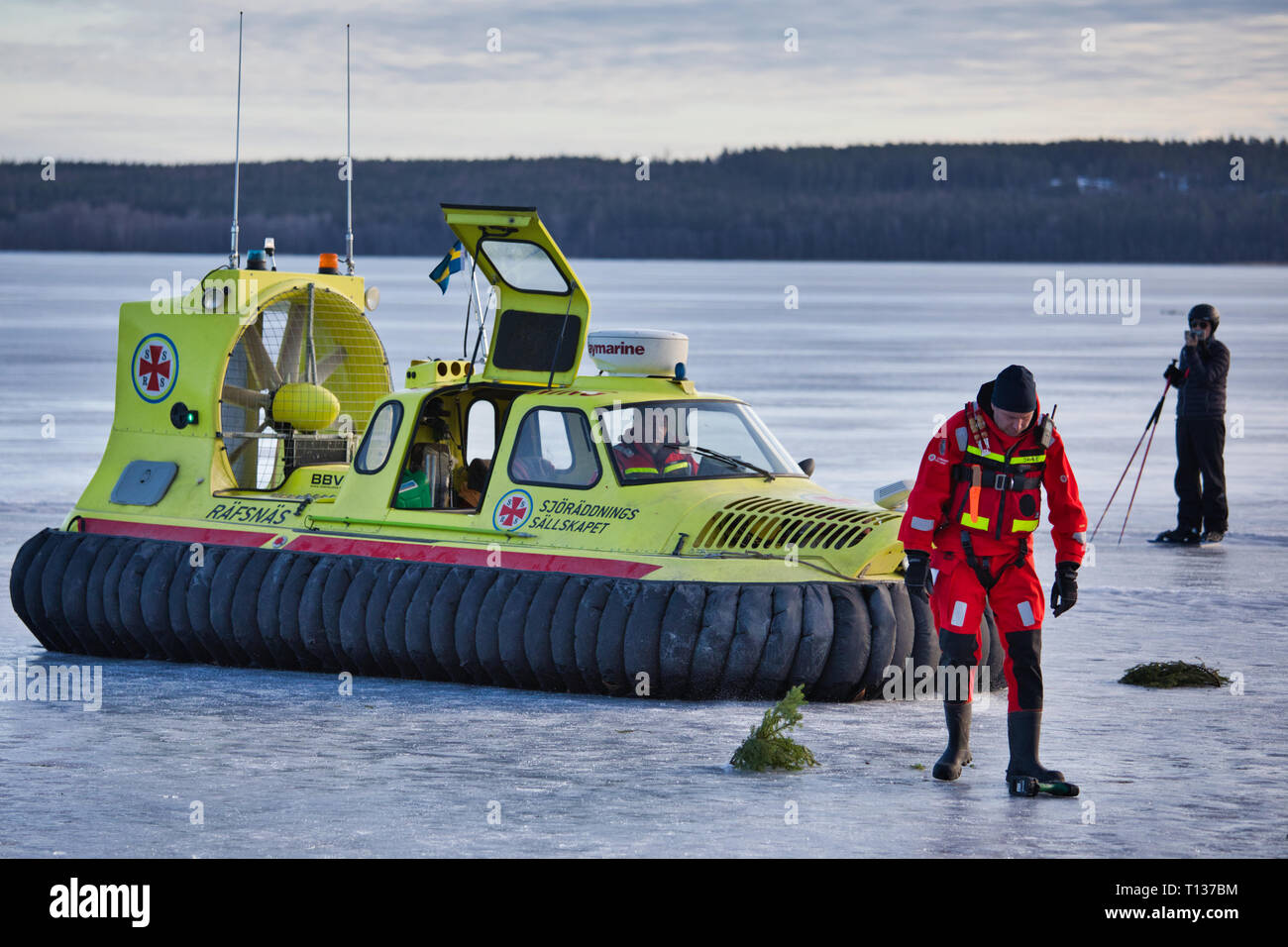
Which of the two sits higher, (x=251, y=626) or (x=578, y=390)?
(x=578, y=390)

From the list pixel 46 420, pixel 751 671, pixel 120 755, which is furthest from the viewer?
pixel 46 420

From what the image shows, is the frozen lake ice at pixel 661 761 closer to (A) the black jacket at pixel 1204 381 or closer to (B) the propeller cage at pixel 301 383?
(A) the black jacket at pixel 1204 381

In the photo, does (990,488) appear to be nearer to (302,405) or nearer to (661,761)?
(661,761)

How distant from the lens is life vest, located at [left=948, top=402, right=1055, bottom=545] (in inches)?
261

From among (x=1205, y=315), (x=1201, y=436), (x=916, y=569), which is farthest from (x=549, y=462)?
(x=1205, y=315)

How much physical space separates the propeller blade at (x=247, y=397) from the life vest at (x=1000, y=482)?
453 cm

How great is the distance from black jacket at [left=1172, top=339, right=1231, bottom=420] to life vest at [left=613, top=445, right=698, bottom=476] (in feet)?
18.1

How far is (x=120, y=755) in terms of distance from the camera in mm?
7223

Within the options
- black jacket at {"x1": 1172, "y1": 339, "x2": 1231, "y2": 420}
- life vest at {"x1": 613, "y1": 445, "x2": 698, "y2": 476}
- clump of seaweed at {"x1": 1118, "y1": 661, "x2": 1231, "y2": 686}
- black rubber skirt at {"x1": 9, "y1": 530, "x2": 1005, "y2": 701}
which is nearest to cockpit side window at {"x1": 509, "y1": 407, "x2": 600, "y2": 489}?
life vest at {"x1": 613, "y1": 445, "x2": 698, "y2": 476}

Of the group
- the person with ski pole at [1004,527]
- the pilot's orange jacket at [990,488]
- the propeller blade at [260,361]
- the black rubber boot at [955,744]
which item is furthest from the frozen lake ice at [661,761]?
the propeller blade at [260,361]

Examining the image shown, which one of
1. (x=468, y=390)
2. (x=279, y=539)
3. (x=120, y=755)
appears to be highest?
(x=468, y=390)

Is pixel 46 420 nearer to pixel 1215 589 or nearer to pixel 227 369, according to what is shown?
pixel 227 369
